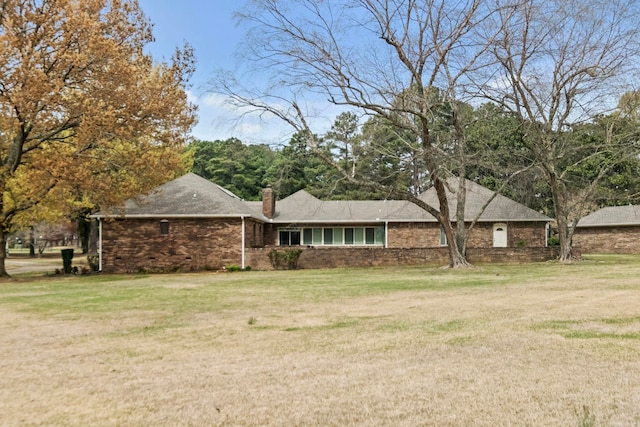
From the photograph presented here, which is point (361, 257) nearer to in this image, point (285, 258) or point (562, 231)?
point (285, 258)

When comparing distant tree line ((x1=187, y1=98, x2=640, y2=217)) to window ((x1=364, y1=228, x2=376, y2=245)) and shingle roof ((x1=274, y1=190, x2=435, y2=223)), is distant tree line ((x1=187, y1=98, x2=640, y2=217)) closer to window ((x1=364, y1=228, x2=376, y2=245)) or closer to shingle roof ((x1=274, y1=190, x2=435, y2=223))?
shingle roof ((x1=274, y1=190, x2=435, y2=223))

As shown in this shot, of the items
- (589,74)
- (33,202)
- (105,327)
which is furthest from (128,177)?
(589,74)

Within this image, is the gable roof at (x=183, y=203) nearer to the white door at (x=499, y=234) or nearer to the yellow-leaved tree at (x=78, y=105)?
the yellow-leaved tree at (x=78, y=105)

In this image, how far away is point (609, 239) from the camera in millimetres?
40281

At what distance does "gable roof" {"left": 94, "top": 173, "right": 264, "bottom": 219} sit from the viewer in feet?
84.1

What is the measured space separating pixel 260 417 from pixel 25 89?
20.4 metres

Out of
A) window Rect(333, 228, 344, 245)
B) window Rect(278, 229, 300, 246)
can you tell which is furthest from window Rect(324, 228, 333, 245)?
window Rect(278, 229, 300, 246)

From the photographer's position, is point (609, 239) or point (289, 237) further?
point (609, 239)

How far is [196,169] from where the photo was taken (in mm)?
74438

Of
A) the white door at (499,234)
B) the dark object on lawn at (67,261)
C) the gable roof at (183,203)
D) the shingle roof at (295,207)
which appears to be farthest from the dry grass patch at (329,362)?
the white door at (499,234)

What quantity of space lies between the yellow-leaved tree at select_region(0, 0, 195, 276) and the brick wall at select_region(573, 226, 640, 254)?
102 feet

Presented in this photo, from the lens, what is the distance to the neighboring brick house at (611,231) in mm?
38969

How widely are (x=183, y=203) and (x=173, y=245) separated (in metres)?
2.20

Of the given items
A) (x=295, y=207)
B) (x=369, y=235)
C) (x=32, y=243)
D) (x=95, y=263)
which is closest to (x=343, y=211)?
(x=369, y=235)
